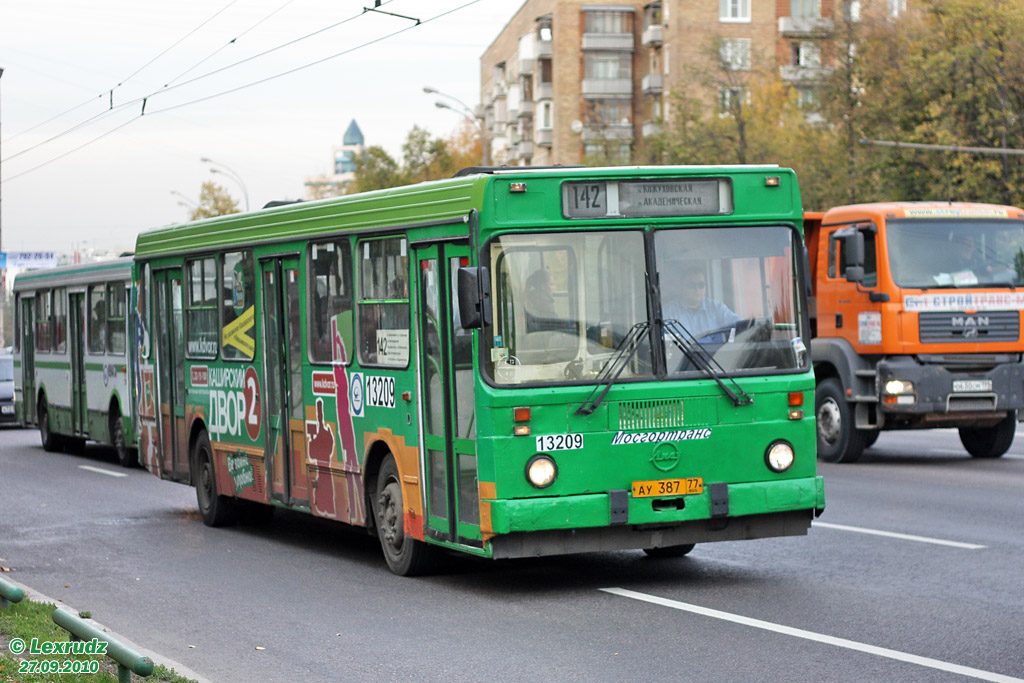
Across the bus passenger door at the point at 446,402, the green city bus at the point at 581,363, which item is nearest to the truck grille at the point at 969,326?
the green city bus at the point at 581,363

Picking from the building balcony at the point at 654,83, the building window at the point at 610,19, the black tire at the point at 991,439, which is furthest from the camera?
the building window at the point at 610,19

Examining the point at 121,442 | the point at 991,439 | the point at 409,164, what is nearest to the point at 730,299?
the point at 991,439

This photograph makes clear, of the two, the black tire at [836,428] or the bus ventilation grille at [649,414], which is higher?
the bus ventilation grille at [649,414]

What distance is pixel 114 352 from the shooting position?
74.1 feet

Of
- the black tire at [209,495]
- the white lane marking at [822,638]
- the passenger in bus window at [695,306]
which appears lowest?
the white lane marking at [822,638]

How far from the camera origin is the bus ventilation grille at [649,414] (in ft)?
32.0

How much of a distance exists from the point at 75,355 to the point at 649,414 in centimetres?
1664

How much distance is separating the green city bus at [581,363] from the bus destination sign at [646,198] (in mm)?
12

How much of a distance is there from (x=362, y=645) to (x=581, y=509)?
69.8 inches

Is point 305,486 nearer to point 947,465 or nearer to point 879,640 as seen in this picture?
point 879,640

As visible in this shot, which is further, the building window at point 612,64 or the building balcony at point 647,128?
the building window at point 612,64

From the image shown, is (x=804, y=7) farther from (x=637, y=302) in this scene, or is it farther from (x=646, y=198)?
(x=637, y=302)

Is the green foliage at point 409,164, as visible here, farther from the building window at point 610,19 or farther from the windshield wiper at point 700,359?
the windshield wiper at point 700,359

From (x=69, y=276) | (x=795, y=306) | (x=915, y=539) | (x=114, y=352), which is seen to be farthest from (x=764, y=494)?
(x=69, y=276)
